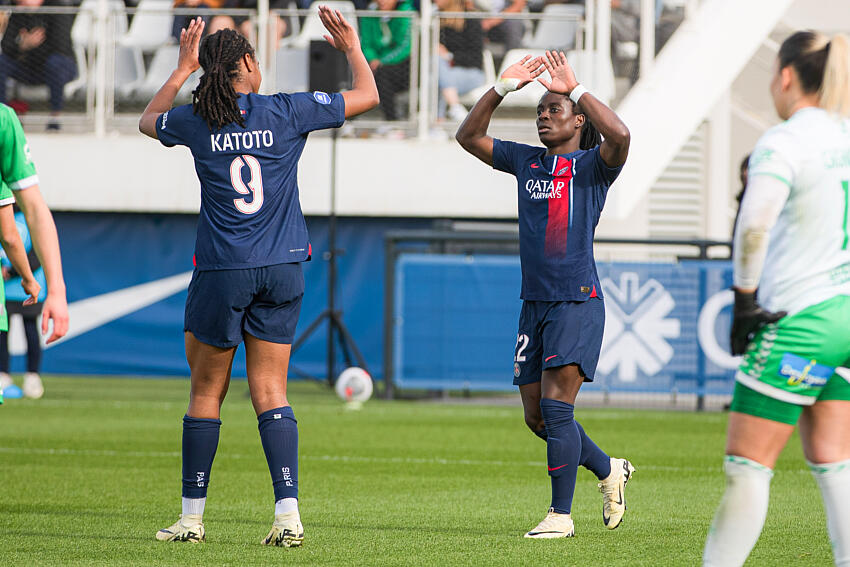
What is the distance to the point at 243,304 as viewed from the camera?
5.48 metres

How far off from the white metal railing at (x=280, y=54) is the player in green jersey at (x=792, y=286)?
12892 millimetres

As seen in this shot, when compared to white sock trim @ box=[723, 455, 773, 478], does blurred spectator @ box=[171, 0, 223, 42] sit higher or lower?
higher

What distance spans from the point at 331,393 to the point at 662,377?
3.90m

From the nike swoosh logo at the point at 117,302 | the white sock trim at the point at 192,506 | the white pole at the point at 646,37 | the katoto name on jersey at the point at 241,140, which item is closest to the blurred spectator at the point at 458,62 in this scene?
the white pole at the point at 646,37

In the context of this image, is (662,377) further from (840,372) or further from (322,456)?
(840,372)

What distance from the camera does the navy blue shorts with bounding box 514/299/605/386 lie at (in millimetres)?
5891

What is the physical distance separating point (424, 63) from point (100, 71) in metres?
4.29

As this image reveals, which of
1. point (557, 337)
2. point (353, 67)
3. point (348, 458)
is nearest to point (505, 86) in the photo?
point (353, 67)

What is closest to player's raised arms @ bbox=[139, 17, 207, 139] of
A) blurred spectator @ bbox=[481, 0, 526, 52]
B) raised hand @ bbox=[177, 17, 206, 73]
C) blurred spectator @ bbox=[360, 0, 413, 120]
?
raised hand @ bbox=[177, 17, 206, 73]

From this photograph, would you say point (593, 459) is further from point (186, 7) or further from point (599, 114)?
point (186, 7)

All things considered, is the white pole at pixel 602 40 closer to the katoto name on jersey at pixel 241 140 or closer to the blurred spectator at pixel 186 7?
the blurred spectator at pixel 186 7

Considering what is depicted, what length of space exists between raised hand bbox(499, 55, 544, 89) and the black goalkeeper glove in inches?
92.0

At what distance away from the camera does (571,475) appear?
19.4ft

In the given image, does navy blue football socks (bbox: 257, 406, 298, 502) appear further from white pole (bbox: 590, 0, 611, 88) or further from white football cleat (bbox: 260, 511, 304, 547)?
white pole (bbox: 590, 0, 611, 88)
